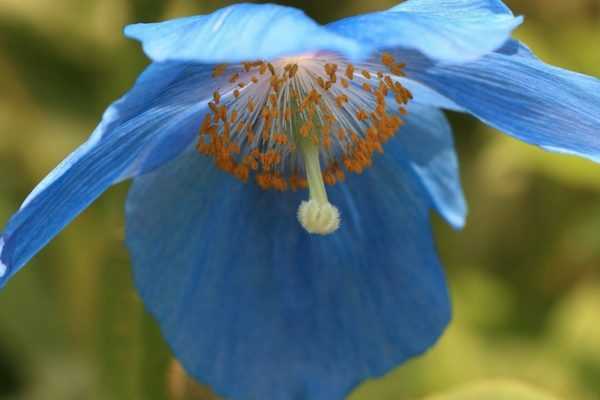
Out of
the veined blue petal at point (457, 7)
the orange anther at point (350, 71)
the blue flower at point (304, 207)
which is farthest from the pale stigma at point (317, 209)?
the veined blue petal at point (457, 7)

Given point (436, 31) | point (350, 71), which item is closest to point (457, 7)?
point (436, 31)

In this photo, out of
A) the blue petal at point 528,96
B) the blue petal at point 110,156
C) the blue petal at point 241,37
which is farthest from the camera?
the blue petal at point 528,96

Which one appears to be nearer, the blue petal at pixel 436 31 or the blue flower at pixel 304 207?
the blue petal at pixel 436 31

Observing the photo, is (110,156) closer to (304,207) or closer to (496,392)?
(304,207)

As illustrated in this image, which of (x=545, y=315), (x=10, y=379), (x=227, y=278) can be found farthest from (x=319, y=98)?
(x=10, y=379)

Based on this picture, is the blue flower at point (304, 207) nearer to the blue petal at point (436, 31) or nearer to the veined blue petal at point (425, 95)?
the veined blue petal at point (425, 95)

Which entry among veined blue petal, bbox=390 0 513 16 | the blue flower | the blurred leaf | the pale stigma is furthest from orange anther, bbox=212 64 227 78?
the blurred leaf

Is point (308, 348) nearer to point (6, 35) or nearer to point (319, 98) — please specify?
point (319, 98)
